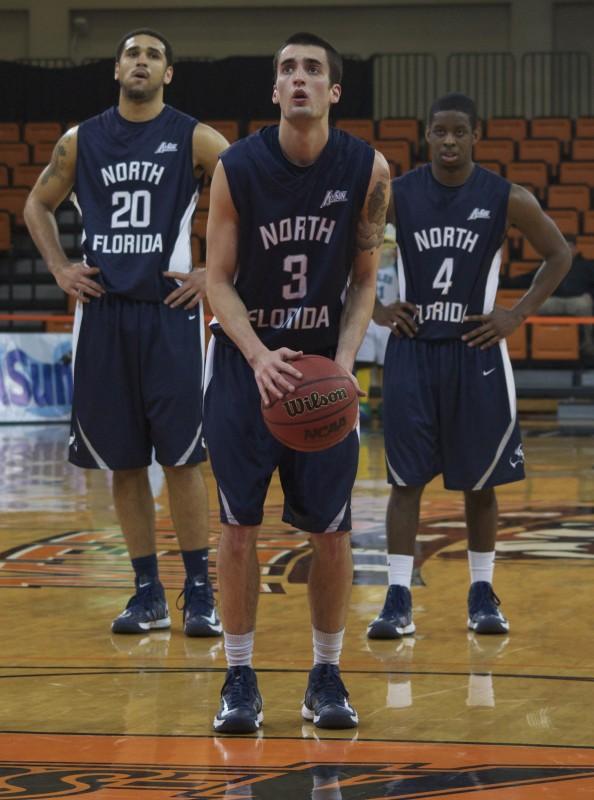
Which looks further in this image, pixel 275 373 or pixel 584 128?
pixel 584 128

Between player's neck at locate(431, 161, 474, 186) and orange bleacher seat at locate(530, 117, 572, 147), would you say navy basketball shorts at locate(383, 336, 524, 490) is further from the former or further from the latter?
orange bleacher seat at locate(530, 117, 572, 147)

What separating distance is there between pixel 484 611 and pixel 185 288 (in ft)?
4.92

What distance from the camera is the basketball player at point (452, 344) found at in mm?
5152

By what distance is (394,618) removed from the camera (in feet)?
16.5

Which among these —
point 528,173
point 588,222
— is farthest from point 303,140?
point 528,173

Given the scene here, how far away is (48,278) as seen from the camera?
18.4 m

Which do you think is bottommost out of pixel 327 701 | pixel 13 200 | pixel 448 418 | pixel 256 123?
pixel 327 701

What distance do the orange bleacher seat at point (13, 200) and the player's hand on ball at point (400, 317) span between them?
14367mm

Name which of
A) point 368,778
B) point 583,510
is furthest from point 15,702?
point 583,510

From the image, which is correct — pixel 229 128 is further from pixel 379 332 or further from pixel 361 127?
pixel 379 332

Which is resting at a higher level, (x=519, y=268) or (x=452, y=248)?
(x=452, y=248)

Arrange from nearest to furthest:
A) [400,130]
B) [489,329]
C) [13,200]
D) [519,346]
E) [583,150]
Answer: [489,329] < [519,346] < [13,200] < [583,150] < [400,130]

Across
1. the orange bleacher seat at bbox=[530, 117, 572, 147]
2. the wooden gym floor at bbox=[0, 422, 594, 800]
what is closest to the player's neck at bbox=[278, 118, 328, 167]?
the wooden gym floor at bbox=[0, 422, 594, 800]

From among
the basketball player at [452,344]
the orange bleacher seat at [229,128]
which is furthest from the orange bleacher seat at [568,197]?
the basketball player at [452,344]
